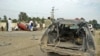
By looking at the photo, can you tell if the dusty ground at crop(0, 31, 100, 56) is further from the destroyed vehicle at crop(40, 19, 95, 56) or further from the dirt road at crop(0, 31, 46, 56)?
the destroyed vehicle at crop(40, 19, 95, 56)

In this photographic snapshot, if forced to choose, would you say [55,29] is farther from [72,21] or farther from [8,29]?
[8,29]

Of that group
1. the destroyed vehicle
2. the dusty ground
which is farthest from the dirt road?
the destroyed vehicle

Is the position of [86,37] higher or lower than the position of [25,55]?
higher

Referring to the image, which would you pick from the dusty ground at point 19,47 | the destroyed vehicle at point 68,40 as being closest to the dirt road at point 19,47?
the dusty ground at point 19,47

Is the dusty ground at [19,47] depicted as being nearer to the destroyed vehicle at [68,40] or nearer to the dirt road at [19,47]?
the dirt road at [19,47]

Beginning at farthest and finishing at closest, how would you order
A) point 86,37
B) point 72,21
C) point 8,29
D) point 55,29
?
point 8,29
point 55,29
point 72,21
point 86,37

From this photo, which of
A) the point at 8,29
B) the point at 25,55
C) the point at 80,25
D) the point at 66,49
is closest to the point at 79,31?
the point at 80,25

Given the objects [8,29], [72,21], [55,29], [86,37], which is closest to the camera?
[86,37]

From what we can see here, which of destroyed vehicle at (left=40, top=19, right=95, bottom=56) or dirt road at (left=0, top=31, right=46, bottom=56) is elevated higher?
destroyed vehicle at (left=40, top=19, right=95, bottom=56)

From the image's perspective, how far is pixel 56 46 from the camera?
10.2m

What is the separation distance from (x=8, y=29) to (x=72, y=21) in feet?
63.1

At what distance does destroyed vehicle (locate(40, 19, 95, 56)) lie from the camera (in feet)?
31.4

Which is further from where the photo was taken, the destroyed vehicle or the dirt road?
the dirt road

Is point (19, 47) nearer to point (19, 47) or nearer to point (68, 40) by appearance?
point (19, 47)
